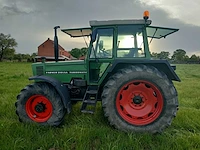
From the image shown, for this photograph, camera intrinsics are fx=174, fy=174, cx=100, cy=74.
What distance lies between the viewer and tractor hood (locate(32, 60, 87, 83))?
3.90 meters

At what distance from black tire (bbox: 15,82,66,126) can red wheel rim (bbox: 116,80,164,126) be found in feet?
3.97

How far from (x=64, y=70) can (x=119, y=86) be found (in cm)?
141

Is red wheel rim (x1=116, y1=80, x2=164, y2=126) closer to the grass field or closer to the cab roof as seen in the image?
the grass field

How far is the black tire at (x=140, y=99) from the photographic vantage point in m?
3.21

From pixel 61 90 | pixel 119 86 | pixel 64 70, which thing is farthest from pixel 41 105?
pixel 119 86

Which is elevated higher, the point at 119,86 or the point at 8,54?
the point at 8,54

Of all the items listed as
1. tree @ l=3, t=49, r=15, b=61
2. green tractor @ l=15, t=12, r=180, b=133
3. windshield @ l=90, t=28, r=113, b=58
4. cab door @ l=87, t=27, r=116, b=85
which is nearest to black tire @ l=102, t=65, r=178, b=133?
green tractor @ l=15, t=12, r=180, b=133

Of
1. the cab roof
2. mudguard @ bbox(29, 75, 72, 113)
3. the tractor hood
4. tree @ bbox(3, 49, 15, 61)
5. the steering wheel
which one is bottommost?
mudguard @ bbox(29, 75, 72, 113)

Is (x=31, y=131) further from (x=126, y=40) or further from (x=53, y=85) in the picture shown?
(x=126, y=40)

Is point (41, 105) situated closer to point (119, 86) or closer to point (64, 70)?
point (64, 70)

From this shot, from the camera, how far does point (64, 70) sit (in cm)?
398

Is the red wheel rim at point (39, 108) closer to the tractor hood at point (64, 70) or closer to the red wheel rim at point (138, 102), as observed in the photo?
the tractor hood at point (64, 70)

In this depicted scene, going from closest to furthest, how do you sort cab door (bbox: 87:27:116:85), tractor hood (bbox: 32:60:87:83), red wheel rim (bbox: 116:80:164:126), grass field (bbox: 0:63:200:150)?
grass field (bbox: 0:63:200:150) → red wheel rim (bbox: 116:80:164:126) → cab door (bbox: 87:27:116:85) → tractor hood (bbox: 32:60:87:83)

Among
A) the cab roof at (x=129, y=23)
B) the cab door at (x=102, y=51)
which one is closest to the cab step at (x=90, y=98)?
the cab door at (x=102, y=51)
